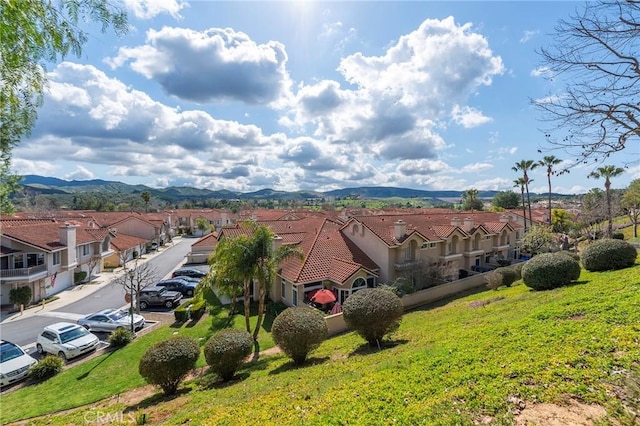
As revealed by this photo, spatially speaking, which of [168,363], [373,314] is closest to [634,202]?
[373,314]

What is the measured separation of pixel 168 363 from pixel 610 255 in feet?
74.9

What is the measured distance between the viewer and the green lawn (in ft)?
18.9

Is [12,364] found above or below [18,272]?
below

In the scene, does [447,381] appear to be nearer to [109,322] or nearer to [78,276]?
[109,322]

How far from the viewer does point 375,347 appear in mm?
12805

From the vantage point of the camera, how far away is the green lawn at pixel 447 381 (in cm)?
575

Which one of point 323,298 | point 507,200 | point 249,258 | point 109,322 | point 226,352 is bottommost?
point 109,322

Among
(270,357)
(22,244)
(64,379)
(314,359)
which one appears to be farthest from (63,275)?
(314,359)

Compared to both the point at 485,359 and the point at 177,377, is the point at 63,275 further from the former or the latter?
the point at 485,359

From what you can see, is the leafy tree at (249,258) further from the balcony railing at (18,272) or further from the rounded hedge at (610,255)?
the balcony railing at (18,272)

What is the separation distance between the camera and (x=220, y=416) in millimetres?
7410

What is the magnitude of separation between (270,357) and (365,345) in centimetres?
464

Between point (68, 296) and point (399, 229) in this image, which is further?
point (68, 296)

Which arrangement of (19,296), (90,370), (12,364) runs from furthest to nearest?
(19,296) < (90,370) < (12,364)
